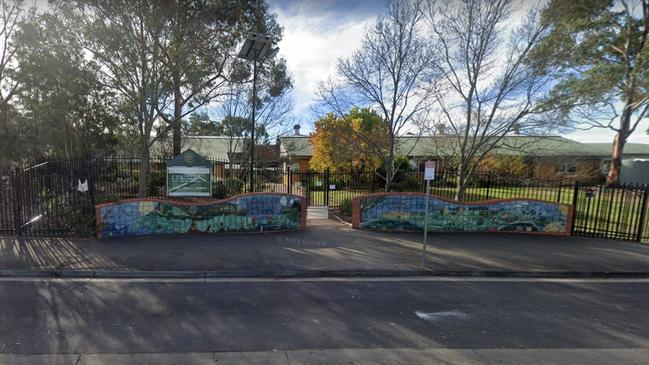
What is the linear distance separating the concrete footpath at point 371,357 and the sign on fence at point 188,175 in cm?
654

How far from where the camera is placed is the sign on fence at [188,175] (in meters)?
9.27

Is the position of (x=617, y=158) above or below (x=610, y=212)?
above

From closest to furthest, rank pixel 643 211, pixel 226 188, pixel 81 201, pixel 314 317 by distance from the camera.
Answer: pixel 314 317 < pixel 81 201 < pixel 643 211 < pixel 226 188

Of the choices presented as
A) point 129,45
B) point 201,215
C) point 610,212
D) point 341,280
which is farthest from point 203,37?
point 610,212

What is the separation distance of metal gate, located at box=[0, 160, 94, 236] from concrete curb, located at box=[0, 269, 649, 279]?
8.91 ft

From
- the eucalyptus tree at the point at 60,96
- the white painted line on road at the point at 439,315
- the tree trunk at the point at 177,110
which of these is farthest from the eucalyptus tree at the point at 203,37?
the white painted line on road at the point at 439,315

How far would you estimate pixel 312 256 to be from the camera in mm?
6762

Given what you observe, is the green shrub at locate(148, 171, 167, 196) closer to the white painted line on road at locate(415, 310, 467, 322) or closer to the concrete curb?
the concrete curb

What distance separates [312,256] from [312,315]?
256 cm

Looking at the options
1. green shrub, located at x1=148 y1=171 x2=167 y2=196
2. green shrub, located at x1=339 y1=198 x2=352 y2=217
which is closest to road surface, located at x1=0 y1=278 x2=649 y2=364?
green shrub, located at x1=339 y1=198 x2=352 y2=217

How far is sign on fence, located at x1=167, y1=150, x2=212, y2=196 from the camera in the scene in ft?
30.4

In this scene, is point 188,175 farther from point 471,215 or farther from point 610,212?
point 610,212

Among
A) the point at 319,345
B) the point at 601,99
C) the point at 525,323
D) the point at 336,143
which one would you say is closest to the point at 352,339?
the point at 319,345

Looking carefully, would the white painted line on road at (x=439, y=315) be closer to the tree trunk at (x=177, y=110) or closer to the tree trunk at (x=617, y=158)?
the tree trunk at (x=177, y=110)
